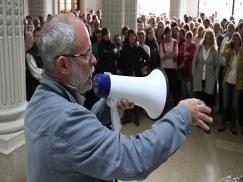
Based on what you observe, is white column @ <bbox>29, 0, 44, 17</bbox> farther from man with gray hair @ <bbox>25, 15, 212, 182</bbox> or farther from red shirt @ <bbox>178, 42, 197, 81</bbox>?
man with gray hair @ <bbox>25, 15, 212, 182</bbox>

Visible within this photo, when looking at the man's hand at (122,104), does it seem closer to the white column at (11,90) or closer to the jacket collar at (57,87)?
the jacket collar at (57,87)

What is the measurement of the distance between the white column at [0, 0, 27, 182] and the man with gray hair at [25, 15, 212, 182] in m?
1.88

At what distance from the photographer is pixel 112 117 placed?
160 cm

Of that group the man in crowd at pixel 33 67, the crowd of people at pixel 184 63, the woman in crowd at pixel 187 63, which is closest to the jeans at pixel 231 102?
the crowd of people at pixel 184 63

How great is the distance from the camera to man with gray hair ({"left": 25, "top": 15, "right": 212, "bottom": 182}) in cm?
112

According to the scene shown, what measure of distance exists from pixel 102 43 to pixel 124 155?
4968 mm

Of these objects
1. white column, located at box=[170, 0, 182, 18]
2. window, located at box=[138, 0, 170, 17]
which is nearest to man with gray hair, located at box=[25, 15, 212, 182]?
white column, located at box=[170, 0, 182, 18]

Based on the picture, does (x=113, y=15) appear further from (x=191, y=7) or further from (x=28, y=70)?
(x=191, y=7)

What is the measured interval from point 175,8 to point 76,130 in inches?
519

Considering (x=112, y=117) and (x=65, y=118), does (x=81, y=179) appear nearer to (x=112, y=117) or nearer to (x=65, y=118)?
(x=65, y=118)

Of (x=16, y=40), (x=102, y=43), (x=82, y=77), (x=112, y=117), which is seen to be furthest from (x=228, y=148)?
(x=82, y=77)

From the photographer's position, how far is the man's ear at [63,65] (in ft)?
4.23

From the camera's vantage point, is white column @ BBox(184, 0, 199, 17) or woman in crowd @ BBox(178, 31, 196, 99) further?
white column @ BBox(184, 0, 199, 17)

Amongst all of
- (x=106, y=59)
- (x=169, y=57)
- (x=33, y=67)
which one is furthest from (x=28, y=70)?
(x=169, y=57)
